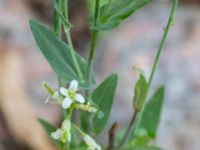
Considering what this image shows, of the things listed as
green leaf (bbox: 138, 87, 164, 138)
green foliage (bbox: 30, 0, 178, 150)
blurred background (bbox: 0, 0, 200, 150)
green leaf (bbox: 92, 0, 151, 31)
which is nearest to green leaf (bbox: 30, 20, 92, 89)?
green foliage (bbox: 30, 0, 178, 150)

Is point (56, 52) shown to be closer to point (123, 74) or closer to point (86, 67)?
point (86, 67)

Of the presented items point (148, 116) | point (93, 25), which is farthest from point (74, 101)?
point (148, 116)

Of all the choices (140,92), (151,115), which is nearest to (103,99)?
(140,92)

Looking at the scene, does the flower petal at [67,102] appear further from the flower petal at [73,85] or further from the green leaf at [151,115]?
the green leaf at [151,115]

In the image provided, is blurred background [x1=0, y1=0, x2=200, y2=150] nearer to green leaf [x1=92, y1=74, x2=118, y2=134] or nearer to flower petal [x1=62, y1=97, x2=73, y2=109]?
green leaf [x1=92, y1=74, x2=118, y2=134]

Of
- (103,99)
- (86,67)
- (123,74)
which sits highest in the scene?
(86,67)

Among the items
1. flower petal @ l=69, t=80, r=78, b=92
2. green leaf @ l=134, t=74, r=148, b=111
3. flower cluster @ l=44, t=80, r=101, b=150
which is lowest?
green leaf @ l=134, t=74, r=148, b=111
